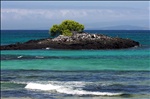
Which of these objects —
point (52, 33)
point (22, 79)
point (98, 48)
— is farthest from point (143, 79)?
point (52, 33)

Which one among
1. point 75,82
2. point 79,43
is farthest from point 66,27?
point 75,82

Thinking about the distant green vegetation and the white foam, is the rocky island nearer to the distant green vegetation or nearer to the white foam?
the distant green vegetation

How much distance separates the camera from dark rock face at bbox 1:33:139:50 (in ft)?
246

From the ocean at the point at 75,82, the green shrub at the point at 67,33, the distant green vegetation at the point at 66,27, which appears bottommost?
the ocean at the point at 75,82

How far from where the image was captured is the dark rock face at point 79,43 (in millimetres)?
75125

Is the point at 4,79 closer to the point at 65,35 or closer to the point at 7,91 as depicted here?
the point at 7,91

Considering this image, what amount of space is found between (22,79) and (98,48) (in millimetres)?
40257

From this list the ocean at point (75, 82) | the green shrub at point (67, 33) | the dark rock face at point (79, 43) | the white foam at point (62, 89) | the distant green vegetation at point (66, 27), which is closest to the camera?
the ocean at point (75, 82)

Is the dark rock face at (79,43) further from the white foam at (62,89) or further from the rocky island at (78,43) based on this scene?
the white foam at (62,89)

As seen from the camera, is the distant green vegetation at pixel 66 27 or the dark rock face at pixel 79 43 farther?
the distant green vegetation at pixel 66 27

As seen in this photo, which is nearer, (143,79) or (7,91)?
(7,91)

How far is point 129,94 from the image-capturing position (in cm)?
2766

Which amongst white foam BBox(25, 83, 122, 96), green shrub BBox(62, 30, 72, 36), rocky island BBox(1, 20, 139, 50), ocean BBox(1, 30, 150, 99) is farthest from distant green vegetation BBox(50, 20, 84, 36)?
white foam BBox(25, 83, 122, 96)

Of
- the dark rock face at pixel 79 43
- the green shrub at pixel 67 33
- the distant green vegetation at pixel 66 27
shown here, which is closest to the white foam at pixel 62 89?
the dark rock face at pixel 79 43
